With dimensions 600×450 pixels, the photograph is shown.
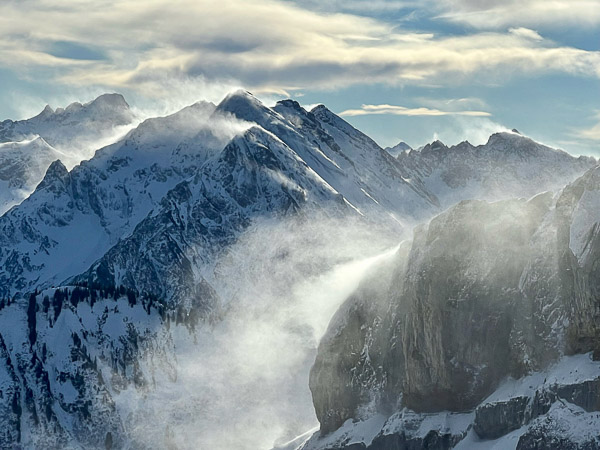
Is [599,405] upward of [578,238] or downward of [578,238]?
downward

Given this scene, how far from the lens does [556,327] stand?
19600 centimetres

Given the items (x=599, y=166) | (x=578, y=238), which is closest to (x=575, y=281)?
(x=578, y=238)

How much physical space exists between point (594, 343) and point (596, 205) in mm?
23045

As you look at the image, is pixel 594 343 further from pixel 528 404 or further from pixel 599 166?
pixel 599 166

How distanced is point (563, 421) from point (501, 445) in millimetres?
13689

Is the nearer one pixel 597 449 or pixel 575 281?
pixel 597 449

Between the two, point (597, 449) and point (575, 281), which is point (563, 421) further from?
point (575, 281)

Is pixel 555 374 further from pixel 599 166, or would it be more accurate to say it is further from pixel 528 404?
pixel 599 166

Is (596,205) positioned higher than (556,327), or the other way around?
(596,205)

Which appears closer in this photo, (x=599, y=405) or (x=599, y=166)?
(x=599, y=405)

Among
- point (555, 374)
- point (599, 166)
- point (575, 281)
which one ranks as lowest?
point (555, 374)

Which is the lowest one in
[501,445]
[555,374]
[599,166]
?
[501,445]

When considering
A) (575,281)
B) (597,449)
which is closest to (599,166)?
(575,281)

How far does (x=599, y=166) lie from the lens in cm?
19962
